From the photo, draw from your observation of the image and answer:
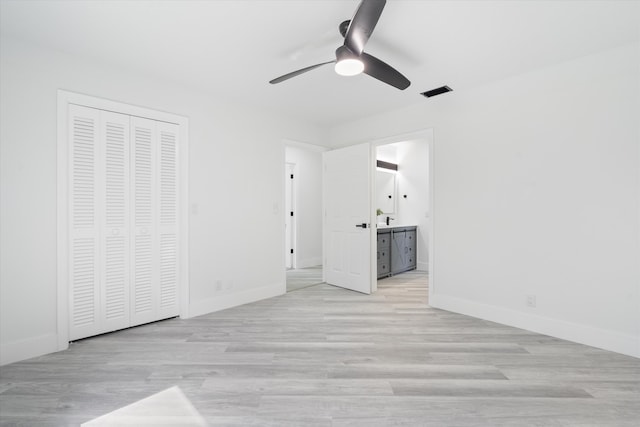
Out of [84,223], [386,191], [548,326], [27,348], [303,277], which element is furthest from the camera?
[386,191]

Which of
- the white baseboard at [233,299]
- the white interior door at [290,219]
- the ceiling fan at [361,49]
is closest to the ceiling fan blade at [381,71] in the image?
the ceiling fan at [361,49]

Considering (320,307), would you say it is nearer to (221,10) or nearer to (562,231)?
(562,231)

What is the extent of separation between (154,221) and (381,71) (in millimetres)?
2619

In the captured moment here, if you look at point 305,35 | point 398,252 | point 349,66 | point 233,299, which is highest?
point 305,35

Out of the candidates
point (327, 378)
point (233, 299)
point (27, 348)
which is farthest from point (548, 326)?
point (27, 348)

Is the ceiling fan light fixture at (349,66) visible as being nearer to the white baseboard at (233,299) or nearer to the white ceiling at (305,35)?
the white ceiling at (305,35)

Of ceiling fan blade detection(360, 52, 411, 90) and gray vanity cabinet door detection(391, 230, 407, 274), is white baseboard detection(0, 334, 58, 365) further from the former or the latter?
gray vanity cabinet door detection(391, 230, 407, 274)

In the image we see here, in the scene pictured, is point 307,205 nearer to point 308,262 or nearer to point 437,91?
point 308,262

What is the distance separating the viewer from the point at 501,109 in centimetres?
307

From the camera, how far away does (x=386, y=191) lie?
627 centimetres

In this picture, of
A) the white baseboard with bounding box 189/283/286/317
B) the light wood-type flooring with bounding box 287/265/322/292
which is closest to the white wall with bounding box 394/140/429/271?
the light wood-type flooring with bounding box 287/265/322/292

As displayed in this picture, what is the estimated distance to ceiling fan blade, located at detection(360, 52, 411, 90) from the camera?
2088mm

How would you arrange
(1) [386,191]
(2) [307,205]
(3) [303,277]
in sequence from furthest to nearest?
(2) [307,205] → (1) [386,191] → (3) [303,277]

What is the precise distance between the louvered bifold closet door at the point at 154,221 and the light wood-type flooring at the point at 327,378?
0.27 m
